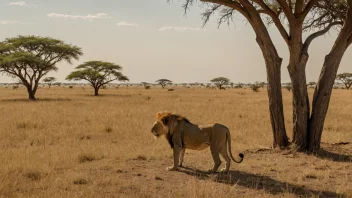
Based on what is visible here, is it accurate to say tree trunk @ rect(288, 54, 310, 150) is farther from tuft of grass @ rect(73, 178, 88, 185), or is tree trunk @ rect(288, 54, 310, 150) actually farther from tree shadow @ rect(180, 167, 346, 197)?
tuft of grass @ rect(73, 178, 88, 185)

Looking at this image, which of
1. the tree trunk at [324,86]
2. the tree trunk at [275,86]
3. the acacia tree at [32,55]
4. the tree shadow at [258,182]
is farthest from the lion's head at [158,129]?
the acacia tree at [32,55]

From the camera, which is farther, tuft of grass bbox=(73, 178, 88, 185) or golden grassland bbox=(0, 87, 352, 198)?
tuft of grass bbox=(73, 178, 88, 185)

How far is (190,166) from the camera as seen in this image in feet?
28.1

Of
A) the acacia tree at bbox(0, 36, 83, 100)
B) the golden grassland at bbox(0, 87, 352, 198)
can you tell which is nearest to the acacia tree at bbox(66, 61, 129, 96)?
the acacia tree at bbox(0, 36, 83, 100)

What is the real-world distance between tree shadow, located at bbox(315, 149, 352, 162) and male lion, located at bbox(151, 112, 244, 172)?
2.88m

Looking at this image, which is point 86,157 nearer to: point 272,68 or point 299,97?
point 272,68

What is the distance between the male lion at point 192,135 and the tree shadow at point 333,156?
288 centimetres

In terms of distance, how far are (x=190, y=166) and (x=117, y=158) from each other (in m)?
1.90

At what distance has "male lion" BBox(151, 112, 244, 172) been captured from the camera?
7.73 m

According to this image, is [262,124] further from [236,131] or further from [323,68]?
[323,68]

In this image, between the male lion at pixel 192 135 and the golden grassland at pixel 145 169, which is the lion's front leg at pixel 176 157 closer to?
the male lion at pixel 192 135

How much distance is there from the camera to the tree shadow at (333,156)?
9.41m

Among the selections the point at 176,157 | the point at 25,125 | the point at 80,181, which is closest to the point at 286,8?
the point at 176,157

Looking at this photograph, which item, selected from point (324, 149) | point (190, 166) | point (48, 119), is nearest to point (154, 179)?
point (190, 166)
